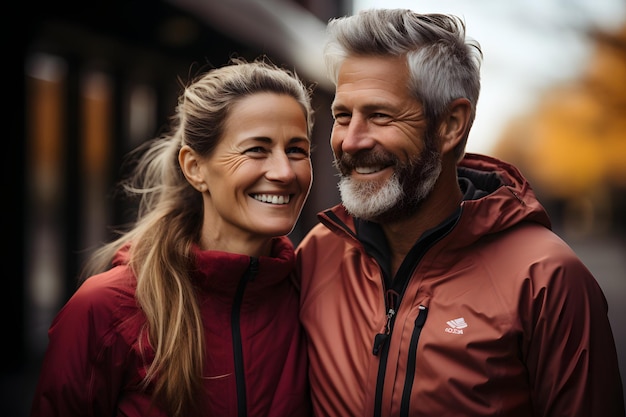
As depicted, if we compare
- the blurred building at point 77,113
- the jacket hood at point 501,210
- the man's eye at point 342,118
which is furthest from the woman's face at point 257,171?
the blurred building at point 77,113

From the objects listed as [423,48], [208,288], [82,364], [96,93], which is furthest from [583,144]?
[82,364]

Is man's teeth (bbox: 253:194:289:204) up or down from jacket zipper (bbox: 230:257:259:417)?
up

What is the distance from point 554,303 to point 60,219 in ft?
16.5

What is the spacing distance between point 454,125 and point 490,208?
0.42m

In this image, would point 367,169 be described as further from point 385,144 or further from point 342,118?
point 342,118

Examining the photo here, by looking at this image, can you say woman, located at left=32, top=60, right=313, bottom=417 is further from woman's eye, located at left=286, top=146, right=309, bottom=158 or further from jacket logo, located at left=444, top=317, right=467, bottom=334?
jacket logo, located at left=444, top=317, right=467, bottom=334

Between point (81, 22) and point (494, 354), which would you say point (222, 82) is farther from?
point (81, 22)

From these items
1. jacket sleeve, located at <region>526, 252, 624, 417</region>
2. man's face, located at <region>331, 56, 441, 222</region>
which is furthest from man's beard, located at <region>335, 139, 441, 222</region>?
jacket sleeve, located at <region>526, 252, 624, 417</region>

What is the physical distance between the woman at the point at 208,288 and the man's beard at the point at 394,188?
0.77 feet

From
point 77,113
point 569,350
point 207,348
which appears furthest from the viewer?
point 77,113

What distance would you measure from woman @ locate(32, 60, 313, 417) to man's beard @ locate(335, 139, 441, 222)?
234 mm

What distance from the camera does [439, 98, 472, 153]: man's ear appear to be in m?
2.58

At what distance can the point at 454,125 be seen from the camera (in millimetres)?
2598

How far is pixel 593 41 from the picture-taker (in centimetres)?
918
